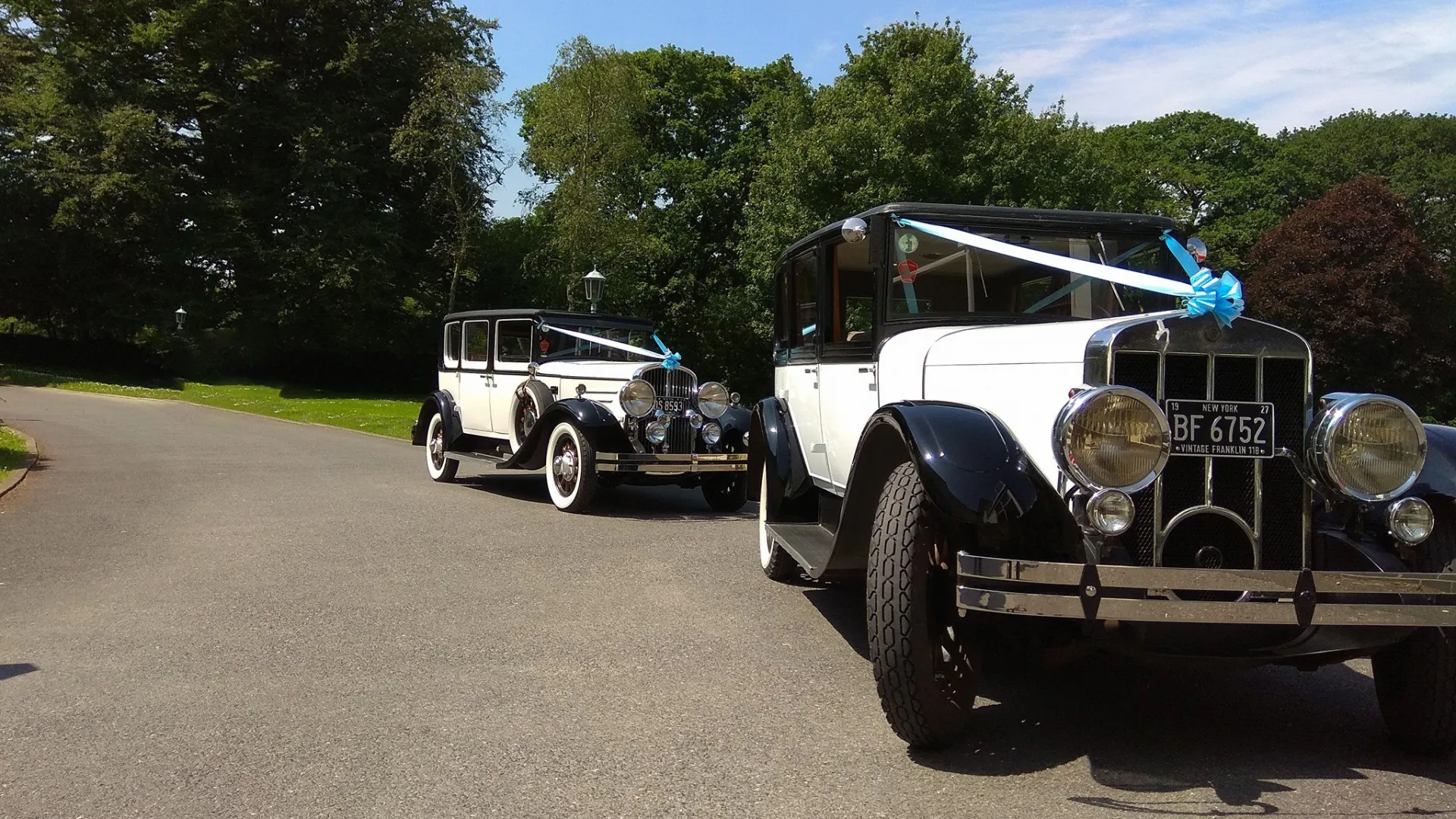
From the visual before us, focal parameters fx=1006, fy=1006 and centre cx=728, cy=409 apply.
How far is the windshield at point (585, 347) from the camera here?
1141cm

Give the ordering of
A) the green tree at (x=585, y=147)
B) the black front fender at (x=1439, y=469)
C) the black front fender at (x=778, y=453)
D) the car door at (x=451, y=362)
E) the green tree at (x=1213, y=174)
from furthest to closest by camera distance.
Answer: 1. the green tree at (x=1213, y=174)
2. the green tree at (x=585, y=147)
3. the car door at (x=451, y=362)
4. the black front fender at (x=778, y=453)
5. the black front fender at (x=1439, y=469)

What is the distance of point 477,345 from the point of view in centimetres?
1234

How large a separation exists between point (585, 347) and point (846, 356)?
661cm

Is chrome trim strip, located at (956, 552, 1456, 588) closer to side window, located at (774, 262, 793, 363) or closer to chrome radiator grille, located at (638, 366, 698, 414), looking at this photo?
side window, located at (774, 262, 793, 363)

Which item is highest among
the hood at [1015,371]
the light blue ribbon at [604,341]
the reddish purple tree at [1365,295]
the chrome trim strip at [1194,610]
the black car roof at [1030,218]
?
the reddish purple tree at [1365,295]

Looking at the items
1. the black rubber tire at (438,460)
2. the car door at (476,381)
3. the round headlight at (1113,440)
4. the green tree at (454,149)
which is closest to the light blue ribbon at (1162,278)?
the round headlight at (1113,440)

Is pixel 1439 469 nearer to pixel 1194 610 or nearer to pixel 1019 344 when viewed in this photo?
pixel 1194 610

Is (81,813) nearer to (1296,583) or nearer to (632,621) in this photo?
(632,621)

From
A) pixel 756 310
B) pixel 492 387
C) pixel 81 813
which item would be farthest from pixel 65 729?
pixel 756 310

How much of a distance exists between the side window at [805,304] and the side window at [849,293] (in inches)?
7.1

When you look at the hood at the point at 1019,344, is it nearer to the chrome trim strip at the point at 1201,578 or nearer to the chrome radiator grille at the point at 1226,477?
the chrome radiator grille at the point at 1226,477

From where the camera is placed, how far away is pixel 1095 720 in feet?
13.3

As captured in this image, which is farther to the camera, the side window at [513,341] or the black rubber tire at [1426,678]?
the side window at [513,341]

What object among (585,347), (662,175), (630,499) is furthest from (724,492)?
(662,175)
